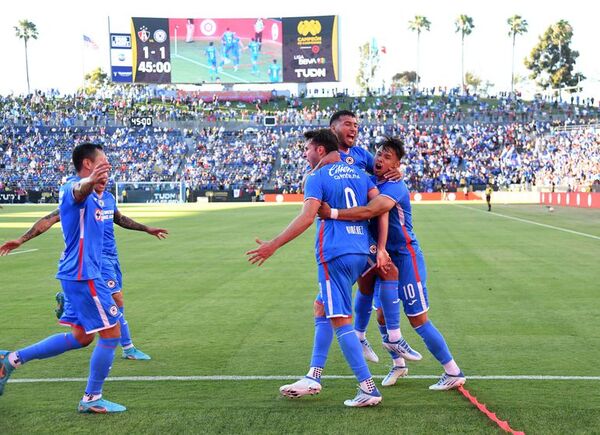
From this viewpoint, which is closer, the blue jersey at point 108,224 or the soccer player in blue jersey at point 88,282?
the soccer player in blue jersey at point 88,282

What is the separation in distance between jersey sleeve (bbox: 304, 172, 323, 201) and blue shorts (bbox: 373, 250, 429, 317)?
1.07m

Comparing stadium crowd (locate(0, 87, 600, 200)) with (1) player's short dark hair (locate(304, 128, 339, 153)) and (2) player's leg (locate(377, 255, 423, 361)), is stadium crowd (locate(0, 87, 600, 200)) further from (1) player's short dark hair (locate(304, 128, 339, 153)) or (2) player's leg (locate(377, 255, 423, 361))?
(1) player's short dark hair (locate(304, 128, 339, 153))

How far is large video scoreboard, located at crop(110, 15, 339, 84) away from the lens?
7200 centimetres

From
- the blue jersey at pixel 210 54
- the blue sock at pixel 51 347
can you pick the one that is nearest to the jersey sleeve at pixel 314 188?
the blue sock at pixel 51 347

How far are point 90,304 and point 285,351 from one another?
108 inches

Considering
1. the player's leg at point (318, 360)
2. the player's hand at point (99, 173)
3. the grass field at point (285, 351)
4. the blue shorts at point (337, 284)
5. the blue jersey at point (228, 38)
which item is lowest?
the grass field at point (285, 351)

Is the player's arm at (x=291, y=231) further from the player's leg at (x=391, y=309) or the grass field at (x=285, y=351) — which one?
the grass field at (x=285, y=351)

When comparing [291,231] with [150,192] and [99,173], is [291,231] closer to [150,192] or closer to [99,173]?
[99,173]

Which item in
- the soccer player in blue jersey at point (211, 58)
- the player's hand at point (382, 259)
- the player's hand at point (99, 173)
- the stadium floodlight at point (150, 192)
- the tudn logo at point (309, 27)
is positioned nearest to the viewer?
the player's hand at point (99, 173)

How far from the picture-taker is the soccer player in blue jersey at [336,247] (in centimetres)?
605

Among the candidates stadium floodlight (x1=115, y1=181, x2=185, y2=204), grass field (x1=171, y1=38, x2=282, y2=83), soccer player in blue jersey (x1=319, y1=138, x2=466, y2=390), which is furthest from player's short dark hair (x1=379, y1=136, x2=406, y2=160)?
grass field (x1=171, y1=38, x2=282, y2=83)

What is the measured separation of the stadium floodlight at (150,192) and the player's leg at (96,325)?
2413 inches

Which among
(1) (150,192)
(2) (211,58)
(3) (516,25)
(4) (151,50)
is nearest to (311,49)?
(2) (211,58)

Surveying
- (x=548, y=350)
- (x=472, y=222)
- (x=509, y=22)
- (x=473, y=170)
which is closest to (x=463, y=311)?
(x=548, y=350)
